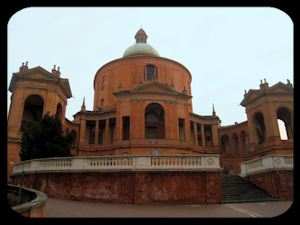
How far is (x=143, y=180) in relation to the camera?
13195 millimetres

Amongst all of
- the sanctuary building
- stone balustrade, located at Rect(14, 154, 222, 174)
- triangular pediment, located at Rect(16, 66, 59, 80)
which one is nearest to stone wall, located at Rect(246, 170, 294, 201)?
stone balustrade, located at Rect(14, 154, 222, 174)

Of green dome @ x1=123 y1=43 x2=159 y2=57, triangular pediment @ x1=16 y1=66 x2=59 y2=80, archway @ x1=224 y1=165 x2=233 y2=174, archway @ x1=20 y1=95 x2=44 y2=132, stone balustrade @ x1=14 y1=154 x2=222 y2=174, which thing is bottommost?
stone balustrade @ x1=14 y1=154 x2=222 y2=174

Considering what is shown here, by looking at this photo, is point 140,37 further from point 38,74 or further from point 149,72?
point 38,74

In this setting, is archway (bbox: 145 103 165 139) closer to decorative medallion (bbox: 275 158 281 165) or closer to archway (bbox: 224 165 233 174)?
archway (bbox: 224 165 233 174)

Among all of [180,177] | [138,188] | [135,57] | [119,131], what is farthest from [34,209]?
[135,57]

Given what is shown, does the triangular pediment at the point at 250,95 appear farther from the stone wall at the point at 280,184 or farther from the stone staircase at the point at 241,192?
the stone wall at the point at 280,184

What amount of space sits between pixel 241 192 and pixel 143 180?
268 inches

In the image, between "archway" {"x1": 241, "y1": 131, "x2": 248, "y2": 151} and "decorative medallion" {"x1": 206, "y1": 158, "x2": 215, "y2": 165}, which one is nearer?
"decorative medallion" {"x1": 206, "y1": 158, "x2": 215, "y2": 165}

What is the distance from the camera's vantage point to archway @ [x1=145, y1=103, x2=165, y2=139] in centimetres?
3134

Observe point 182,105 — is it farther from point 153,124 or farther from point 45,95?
point 45,95

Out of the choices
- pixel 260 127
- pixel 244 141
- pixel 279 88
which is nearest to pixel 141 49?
pixel 279 88

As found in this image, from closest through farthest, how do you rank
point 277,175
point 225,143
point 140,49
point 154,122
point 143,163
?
point 143,163
point 277,175
point 154,122
point 225,143
point 140,49

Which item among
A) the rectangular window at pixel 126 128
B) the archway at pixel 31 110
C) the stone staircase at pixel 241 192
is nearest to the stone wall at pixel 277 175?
the stone staircase at pixel 241 192

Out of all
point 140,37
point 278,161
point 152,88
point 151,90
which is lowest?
point 278,161
